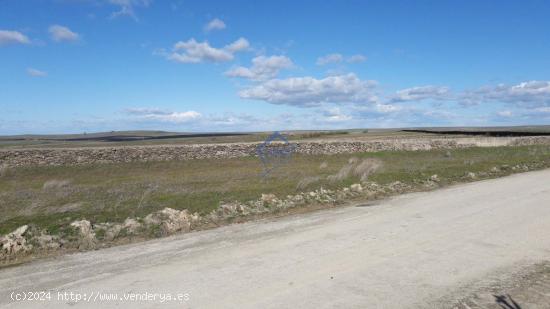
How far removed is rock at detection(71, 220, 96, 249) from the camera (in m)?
9.38

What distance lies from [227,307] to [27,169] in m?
40.0

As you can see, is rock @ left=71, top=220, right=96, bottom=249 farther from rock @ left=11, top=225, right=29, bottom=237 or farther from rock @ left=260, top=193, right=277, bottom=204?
rock @ left=260, top=193, right=277, bottom=204

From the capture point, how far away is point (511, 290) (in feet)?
19.9

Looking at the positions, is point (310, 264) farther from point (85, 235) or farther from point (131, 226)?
point (85, 235)

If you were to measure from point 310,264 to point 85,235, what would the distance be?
555 centimetres

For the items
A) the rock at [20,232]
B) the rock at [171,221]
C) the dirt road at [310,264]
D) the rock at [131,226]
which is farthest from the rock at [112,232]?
the rock at [20,232]

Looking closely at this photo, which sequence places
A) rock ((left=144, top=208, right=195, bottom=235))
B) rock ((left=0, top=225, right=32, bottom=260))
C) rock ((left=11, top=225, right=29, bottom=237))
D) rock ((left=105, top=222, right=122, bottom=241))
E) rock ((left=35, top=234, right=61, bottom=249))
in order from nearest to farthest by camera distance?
rock ((left=0, top=225, right=32, bottom=260)) → rock ((left=35, top=234, right=61, bottom=249)) → rock ((left=11, top=225, right=29, bottom=237)) → rock ((left=105, top=222, right=122, bottom=241)) → rock ((left=144, top=208, right=195, bottom=235))

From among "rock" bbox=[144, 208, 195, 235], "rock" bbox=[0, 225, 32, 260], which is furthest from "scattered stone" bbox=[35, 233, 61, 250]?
"rock" bbox=[144, 208, 195, 235]

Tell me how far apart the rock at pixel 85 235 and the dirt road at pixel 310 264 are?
2.93 ft

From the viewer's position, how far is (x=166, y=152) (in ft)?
153

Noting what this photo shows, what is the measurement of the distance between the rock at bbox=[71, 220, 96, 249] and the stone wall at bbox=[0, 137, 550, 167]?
113 ft

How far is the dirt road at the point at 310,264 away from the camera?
19.3 feet

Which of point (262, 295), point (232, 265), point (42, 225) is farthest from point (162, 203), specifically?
point (262, 295)

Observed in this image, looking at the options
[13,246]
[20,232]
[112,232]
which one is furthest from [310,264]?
[20,232]
